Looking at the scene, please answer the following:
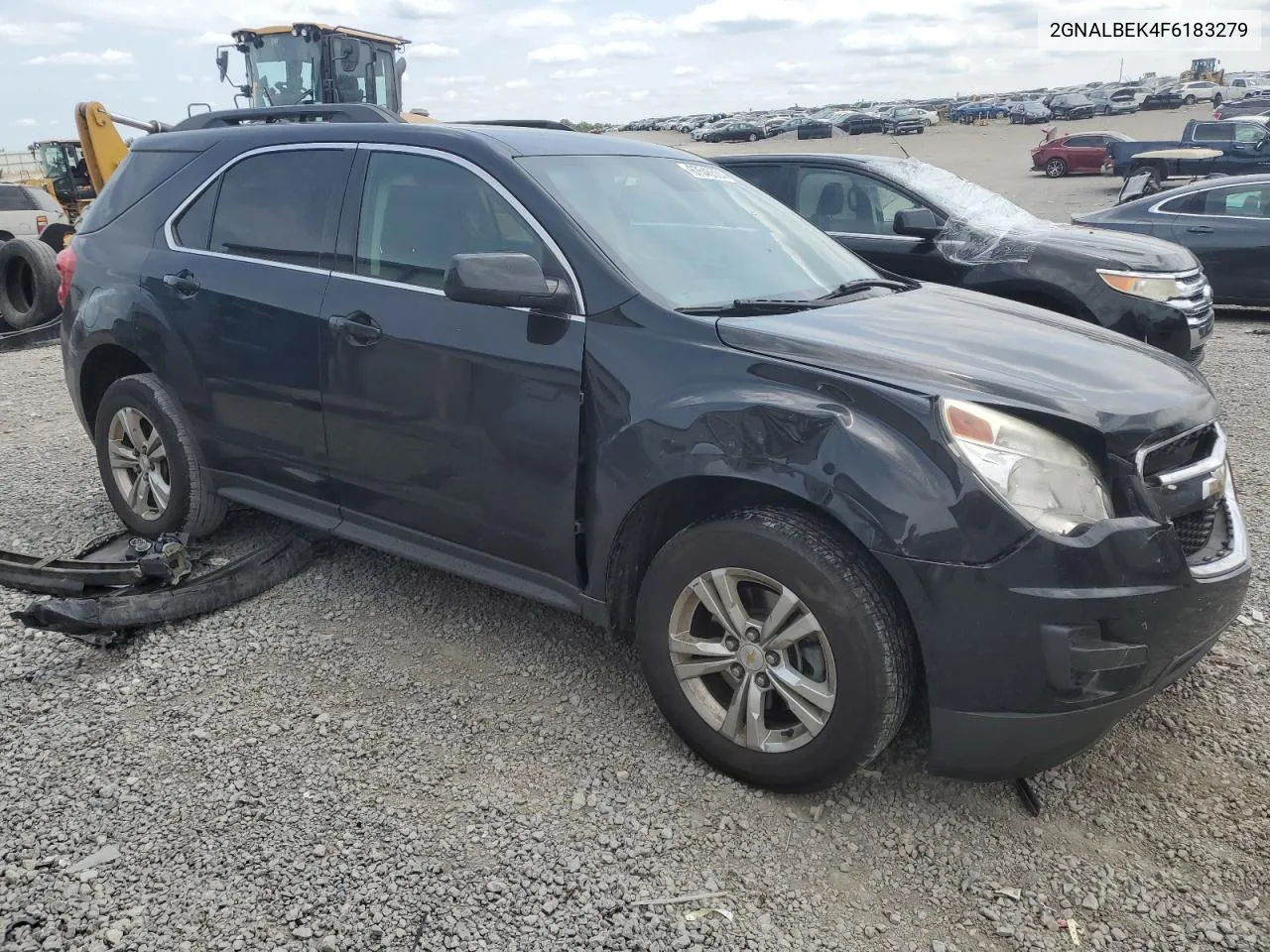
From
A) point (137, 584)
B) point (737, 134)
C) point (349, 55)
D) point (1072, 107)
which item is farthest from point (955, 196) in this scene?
point (1072, 107)

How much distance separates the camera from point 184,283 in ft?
13.3

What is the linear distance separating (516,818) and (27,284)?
34.7 feet

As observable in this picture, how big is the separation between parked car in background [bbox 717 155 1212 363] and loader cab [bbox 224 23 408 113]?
780cm

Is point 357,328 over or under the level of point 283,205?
under

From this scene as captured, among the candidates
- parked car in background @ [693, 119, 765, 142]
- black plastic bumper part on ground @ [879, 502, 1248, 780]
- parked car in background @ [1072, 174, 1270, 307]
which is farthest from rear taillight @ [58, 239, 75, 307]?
parked car in background @ [693, 119, 765, 142]

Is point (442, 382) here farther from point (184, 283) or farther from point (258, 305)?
point (184, 283)

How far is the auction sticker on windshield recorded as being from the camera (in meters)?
3.92

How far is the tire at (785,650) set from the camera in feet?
8.34

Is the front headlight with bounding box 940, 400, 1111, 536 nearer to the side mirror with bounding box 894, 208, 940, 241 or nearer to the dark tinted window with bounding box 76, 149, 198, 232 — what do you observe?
the dark tinted window with bounding box 76, 149, 198, 232

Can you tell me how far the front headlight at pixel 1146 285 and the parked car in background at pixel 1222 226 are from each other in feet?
12.3

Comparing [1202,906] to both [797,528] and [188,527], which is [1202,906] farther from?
[188,527]

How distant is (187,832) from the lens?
8.85 ft

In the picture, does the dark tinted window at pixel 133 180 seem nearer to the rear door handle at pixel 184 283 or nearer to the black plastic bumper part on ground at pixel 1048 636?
the rear door handle at pixel 184 283

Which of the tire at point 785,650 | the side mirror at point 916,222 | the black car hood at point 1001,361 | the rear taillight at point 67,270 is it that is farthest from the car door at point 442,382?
the side mirror at point 916,222
